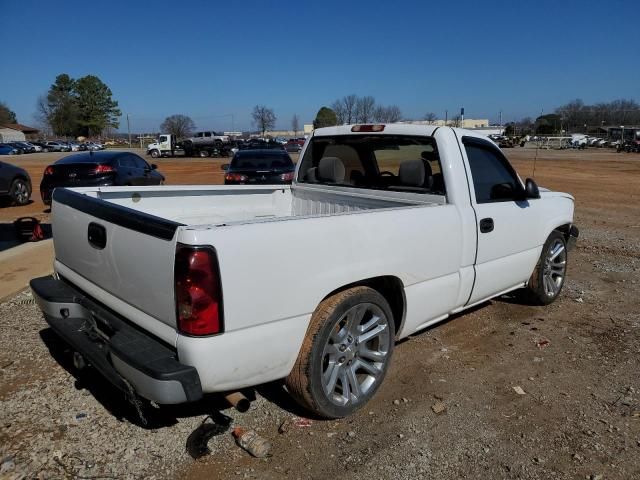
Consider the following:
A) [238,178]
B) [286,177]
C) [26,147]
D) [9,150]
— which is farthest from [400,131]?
[26,147]

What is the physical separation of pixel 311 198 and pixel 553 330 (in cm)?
259

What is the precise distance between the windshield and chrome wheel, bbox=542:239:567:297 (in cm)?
861

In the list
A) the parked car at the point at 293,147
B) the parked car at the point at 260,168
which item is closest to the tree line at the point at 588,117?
the parked car at the point at 293,147

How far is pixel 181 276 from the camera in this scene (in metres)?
2.45

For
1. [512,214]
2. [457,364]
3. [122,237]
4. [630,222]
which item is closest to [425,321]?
[457,364]

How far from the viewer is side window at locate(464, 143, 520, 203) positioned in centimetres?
420

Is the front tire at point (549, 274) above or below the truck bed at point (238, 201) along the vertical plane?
below

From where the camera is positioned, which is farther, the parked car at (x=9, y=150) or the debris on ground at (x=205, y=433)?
the parked car at (x=9, y=150)

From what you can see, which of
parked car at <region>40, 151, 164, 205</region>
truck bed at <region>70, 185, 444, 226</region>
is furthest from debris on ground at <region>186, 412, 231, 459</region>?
parked car at <region>40, 151, 164, 205</region>

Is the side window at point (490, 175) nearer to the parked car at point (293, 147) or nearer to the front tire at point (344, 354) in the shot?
the front tire at point (344, 354)

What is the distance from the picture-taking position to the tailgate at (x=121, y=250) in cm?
256

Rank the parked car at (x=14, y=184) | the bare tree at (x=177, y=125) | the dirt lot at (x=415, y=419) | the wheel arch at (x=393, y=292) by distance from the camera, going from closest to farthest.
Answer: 1. the dirt lot at (x=415, y=419)
2. the wheel arch at (x=393, y=292)
3. the parked car at (x=14, y=184)
4. the bare tree at (x=177, y=125)

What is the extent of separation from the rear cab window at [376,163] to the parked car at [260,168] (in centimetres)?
726

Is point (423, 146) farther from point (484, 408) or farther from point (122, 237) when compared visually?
point (122, 237)
